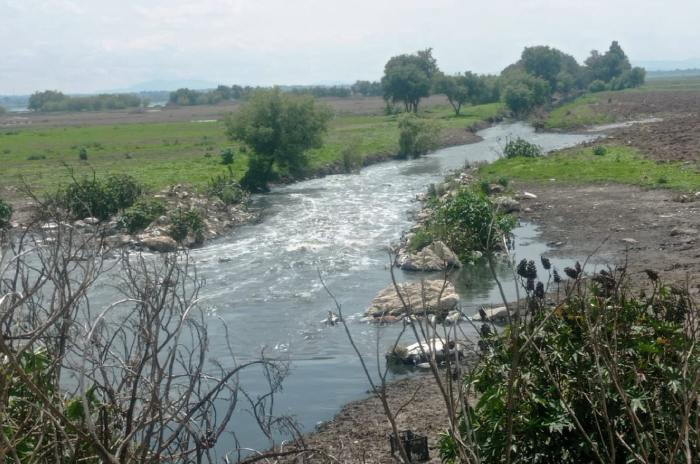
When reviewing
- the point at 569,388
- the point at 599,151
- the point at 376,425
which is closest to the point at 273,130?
the point at 599,151

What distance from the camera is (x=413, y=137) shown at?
49094 mm

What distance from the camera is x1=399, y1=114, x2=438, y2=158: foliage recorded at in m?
49.1

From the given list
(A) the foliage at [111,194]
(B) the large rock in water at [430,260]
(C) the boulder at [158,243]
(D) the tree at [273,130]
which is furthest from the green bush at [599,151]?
(C) the boulder at [158,243]

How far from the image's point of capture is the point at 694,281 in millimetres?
17188

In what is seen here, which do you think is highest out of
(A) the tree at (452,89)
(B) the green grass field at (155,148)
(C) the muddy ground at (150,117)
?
(A) the tree at (452,89)

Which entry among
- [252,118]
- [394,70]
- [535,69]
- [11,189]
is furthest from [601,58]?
[11,189]

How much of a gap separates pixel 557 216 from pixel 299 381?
608 inches

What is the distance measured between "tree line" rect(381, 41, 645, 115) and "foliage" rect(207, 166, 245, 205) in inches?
1653

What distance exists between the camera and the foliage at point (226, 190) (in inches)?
1304

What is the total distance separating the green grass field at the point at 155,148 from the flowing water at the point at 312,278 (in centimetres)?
531

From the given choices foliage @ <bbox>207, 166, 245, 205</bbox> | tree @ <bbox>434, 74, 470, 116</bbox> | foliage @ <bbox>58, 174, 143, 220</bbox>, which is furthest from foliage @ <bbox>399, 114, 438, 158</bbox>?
tree @ <bbox>434, 74, 470, 116</bbox>

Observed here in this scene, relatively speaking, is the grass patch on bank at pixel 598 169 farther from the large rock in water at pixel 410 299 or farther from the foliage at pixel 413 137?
the large rock in water at pixel 410 299

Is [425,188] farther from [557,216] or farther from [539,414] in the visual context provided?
[539,414]

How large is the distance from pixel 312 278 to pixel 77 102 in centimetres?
12451
